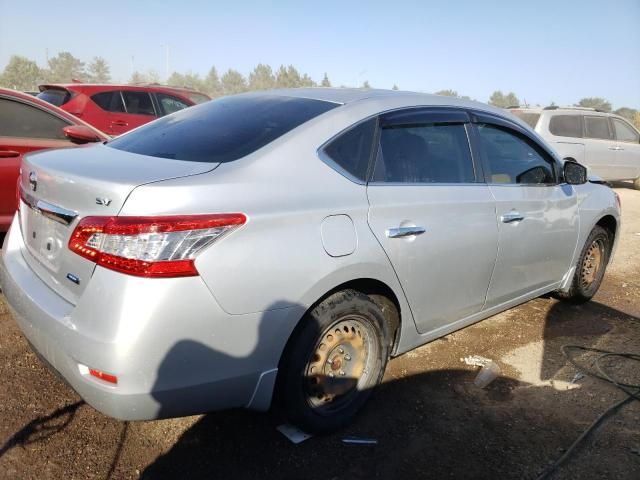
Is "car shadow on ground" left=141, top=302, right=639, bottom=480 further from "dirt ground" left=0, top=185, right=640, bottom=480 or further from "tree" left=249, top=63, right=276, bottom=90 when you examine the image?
"tree" left=249, top=63, right=276, bottom=90

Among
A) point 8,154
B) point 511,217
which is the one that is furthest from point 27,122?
point 511,217

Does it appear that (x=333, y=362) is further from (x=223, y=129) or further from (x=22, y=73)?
(x=22, y=73)

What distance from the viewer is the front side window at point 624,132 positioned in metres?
12.3

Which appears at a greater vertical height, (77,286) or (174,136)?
(174,136)

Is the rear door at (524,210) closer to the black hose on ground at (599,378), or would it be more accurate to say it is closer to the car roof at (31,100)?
the black hose on ground at (599,378)

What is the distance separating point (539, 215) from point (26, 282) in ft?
10.2

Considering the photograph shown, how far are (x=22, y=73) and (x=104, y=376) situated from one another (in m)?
57.2

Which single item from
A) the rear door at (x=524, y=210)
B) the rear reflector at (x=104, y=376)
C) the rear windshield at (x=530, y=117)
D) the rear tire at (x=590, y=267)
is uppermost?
the rear windshield at (x=530, y=117)

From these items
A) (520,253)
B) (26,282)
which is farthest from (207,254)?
(520,253)

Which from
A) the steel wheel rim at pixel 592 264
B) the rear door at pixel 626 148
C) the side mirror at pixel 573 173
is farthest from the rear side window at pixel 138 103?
the rear door at pixel 626 148

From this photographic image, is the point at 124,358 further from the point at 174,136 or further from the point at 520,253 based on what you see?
the point at 520,253

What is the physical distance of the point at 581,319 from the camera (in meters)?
4.54

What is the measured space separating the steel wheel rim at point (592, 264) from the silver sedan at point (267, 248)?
125cm

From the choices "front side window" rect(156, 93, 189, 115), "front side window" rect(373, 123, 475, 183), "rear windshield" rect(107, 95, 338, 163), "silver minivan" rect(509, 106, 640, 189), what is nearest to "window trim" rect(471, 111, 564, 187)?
"front side window" rect(373, 123, 475, 183)
